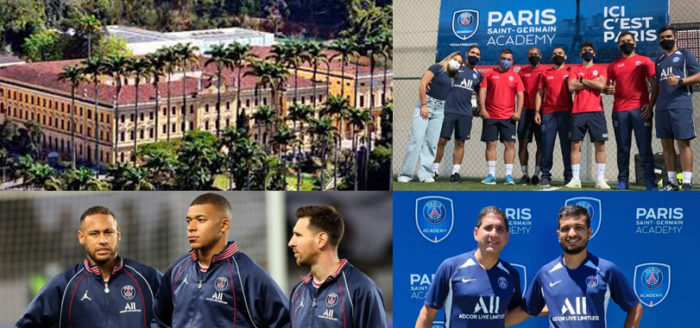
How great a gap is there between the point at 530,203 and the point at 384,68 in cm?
248

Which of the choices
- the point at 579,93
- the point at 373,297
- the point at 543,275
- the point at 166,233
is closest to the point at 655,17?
the point at 579,93

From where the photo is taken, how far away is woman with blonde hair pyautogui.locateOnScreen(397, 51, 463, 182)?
12.6m

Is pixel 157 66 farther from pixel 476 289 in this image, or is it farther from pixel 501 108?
pixel 476 289

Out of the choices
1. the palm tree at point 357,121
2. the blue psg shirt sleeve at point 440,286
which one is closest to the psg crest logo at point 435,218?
the palm tree at point 357,121

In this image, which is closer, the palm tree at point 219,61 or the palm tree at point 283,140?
the palm tree at point 283,140

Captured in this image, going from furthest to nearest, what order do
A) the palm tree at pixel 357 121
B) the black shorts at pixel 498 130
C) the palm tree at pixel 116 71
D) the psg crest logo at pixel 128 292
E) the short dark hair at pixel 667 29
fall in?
the palm tree at pixel 116 71 → the palm tree at pixel 357 121 → the black shorts at pixel 498 130 → the short dark hair at pixel 667 29 → the psg crest logo at pixel 128 292

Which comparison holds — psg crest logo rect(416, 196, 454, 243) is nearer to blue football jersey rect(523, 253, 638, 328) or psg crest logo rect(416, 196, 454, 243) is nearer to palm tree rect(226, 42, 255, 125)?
blue football jersey rect(523, 253, 638, 328)

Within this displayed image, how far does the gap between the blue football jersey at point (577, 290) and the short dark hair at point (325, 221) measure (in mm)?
1917

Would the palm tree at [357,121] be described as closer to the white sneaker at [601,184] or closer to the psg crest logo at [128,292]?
the white sneaker at [601,184]

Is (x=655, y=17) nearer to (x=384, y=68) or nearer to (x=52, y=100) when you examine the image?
(x=384, y=68)

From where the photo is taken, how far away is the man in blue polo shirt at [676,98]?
11.9m

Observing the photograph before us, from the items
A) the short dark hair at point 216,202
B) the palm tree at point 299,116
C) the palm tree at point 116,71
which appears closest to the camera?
the short dark hair at point 216,202

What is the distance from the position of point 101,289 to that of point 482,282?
356 centimetres

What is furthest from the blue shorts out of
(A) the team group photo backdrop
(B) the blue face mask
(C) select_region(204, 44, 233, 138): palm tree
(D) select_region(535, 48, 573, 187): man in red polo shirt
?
(C) select_region(204, 44, 233, 138): palm tree
